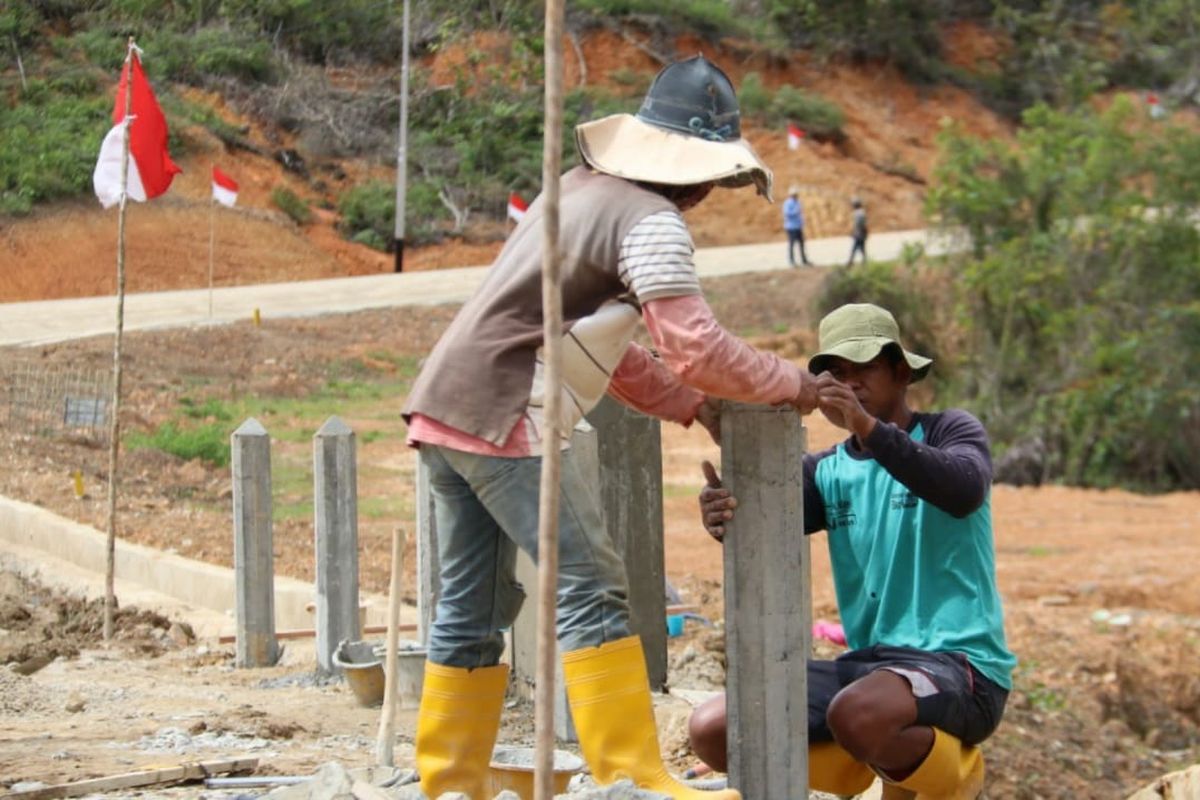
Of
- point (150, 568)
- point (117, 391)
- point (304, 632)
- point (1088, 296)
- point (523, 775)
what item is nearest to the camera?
point (523, 775)

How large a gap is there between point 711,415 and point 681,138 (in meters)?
0.66

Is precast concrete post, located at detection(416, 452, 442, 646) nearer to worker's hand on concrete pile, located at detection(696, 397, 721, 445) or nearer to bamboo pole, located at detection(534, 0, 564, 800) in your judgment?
worker's hand on concrete pile, located at detection(696, 397, 721, 445)

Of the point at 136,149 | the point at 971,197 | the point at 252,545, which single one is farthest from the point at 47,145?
the point at 252,545

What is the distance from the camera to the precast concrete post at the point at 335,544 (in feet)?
24.3

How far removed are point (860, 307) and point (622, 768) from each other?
49.2 inches

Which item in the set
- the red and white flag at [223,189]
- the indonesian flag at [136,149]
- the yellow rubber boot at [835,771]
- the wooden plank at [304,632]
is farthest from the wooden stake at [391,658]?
the red and white flag at [223,189]

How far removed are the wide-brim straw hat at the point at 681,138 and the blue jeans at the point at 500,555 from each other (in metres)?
0.67

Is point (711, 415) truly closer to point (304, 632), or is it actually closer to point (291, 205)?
point (304, 632)

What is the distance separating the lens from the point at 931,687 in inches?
165

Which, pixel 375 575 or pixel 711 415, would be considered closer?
pixel 711 415

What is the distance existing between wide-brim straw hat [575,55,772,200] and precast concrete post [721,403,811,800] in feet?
1.73

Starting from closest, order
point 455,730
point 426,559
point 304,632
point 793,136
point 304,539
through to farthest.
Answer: point 455,730, point 426,559, point 304,632, point 304,539, point 793,136

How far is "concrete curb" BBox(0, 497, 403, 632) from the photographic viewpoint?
920 cm

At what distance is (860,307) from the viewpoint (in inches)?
177
